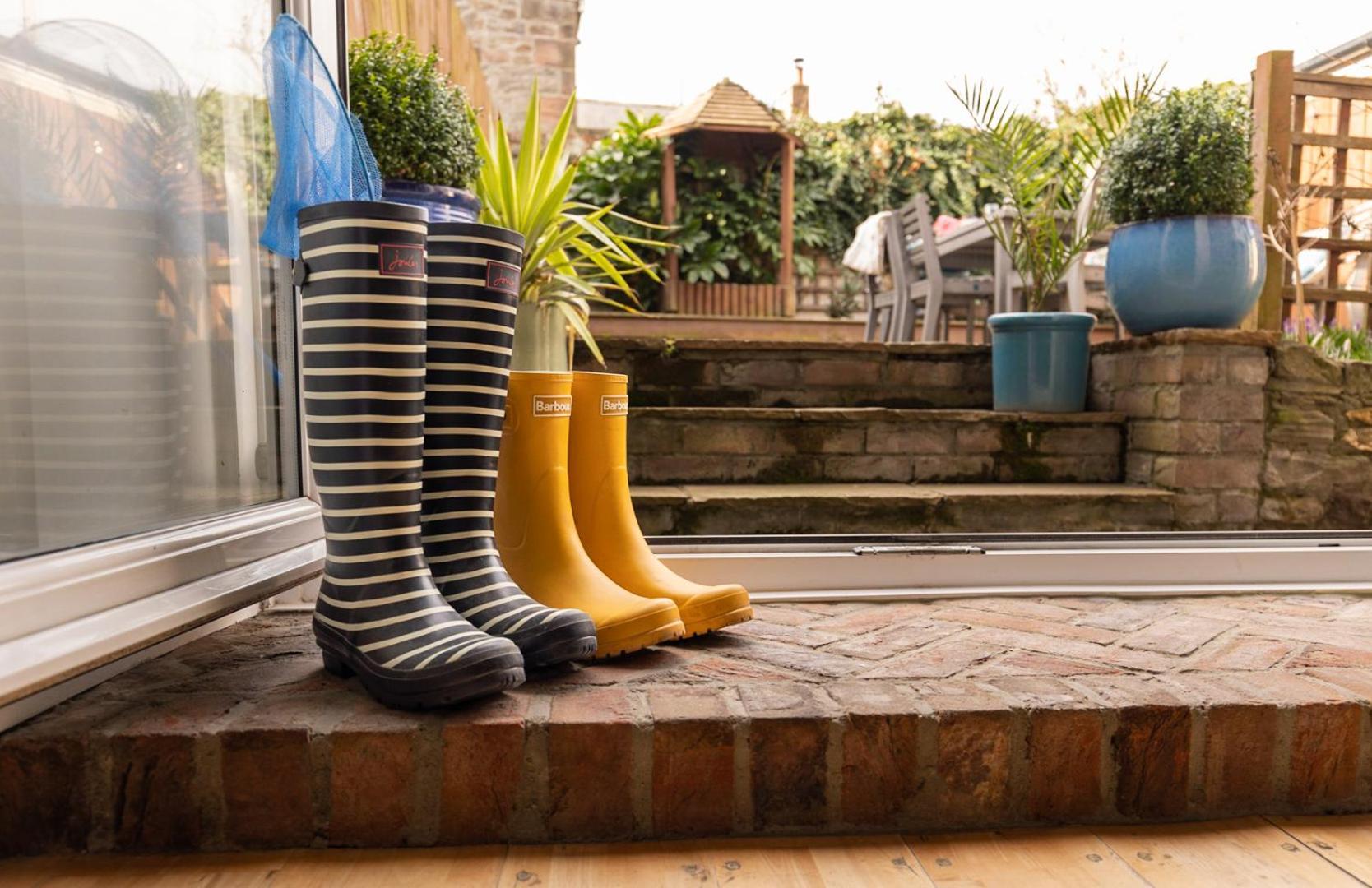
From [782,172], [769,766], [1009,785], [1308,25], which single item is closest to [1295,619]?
[1009,785]

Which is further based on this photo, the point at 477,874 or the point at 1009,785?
the point at 1009,785

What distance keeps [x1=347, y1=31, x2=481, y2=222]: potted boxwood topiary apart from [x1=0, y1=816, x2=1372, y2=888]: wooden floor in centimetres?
159

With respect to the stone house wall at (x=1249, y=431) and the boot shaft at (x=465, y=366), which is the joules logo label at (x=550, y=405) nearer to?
the boot shaft at (x=465, y=366)

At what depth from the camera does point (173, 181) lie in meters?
1.15

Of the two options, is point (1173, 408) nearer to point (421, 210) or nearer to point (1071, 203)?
point (1071, 203)

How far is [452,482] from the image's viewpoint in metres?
1.06

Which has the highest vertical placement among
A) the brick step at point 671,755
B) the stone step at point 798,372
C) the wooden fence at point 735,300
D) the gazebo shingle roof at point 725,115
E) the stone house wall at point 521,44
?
the stone house wall at point 521,44

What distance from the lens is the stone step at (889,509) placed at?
2143 millimetres

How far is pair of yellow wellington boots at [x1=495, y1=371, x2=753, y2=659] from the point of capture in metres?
1.13

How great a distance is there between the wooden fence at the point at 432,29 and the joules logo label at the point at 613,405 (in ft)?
5.20

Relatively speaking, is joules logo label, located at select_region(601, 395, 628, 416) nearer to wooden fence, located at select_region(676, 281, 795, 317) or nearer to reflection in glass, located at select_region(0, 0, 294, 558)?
reflection in glass, located at select_region(0, 0, 294, 558)

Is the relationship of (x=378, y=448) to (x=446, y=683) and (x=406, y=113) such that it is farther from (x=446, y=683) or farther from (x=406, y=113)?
(x=406, y=113)

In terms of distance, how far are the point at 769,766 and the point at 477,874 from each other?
31cm

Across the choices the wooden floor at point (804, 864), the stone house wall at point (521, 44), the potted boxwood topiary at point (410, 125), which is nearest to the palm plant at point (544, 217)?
the potted boxwood topiary at point (410, 125)
